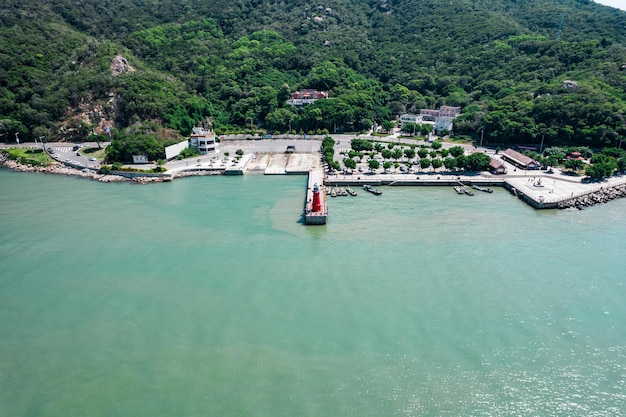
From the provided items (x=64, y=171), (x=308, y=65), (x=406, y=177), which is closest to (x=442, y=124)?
(x=406, y=177)

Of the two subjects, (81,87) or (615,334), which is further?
(81,87)

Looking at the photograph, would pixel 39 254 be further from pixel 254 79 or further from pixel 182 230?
pixel 254 79

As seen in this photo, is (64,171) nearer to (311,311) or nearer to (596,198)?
(311,311)

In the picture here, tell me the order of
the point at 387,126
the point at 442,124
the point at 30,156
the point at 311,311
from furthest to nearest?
the point at 387,126 → the point at 442,124 → the point at 30,156 → the point at 311,311

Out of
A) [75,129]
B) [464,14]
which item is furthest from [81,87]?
[464,14]

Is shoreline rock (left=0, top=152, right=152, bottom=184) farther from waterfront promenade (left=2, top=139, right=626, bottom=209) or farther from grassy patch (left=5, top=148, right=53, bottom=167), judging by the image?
grassy patch (left=5, top=148, right=53, bottom=167)
